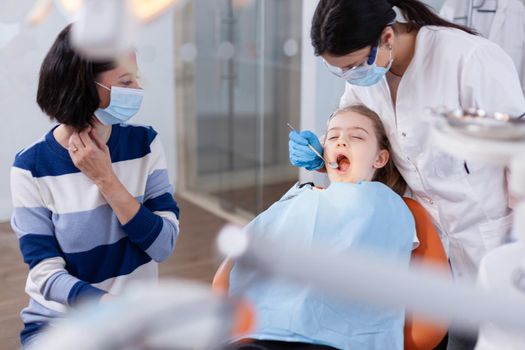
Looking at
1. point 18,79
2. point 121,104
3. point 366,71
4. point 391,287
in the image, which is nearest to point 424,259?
point 366,71

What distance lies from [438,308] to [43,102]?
1.21 metres

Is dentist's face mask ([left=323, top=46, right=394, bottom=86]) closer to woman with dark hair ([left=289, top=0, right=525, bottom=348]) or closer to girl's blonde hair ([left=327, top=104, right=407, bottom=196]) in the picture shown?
woman with dark hair ([left=289, top=0, right=525, bottom=348])

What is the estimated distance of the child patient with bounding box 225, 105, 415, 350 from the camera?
1406 millimetres

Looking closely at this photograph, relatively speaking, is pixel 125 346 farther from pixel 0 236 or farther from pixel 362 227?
pixel 0 236

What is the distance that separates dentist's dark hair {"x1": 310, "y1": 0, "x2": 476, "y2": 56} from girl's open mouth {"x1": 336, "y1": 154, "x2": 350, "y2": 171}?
329 millimetres

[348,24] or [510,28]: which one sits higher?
[348,24]

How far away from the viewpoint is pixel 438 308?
0.40 m

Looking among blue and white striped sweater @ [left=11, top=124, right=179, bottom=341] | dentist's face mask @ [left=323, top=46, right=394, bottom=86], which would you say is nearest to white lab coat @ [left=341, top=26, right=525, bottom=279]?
dentist's face mask @ [left=323, top=46, right=394, bottom=86]

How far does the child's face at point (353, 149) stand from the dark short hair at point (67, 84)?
63 centimetres

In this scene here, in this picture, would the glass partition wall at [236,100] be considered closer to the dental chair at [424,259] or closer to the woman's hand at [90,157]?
the dental chair at [424,259]

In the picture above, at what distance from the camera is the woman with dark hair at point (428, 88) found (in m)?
1.47

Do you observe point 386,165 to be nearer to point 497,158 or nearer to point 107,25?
point 497,158

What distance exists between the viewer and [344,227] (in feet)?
5.20

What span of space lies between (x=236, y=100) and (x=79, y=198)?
95.6 inches
